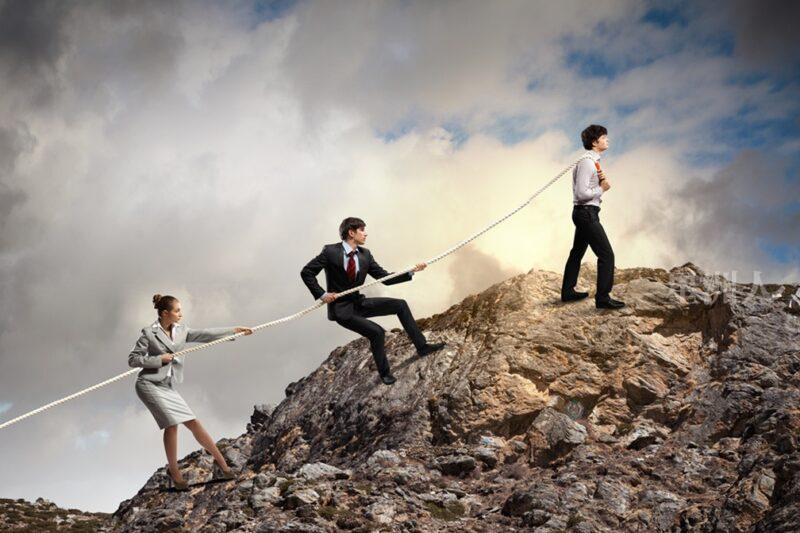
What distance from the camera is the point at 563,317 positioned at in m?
16.4

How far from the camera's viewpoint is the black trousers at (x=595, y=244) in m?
15.4

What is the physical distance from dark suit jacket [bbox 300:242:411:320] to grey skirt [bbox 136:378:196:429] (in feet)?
13.6

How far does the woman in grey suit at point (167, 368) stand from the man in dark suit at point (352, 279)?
12.3 feet

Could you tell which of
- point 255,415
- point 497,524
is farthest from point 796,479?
point 255,415

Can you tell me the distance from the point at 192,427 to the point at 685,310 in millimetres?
10190

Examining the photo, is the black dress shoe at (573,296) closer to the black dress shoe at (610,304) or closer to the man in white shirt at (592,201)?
the black dress shoe at (610,304)

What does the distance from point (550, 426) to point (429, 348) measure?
301 cm

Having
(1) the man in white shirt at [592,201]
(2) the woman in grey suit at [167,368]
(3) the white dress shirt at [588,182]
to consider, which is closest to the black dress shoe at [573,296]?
(1) the man in white shirt at [592,201]

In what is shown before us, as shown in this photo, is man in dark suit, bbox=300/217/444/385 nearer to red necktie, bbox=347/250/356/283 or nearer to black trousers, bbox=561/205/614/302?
red necktie, bbox=347/250/356/283

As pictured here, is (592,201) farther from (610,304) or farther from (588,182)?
(610,304)

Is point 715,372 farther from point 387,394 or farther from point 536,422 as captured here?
point 387,394

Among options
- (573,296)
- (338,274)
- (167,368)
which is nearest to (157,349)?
(167,368)

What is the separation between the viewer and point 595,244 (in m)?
15.5

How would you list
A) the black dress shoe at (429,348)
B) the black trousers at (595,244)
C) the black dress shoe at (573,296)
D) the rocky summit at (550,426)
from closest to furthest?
the rocky summit at (550,426)
the black trousers at (595,244)
the black dress shoe at (429,348)
the black dress shoe at (573,296)
